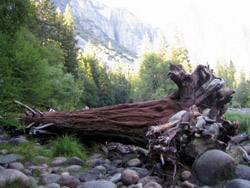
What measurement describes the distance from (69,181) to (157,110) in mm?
3691

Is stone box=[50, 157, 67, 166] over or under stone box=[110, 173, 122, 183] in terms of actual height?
over

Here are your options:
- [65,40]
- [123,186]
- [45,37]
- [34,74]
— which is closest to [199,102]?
[123,186]

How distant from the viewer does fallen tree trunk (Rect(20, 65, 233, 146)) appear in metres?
9.20

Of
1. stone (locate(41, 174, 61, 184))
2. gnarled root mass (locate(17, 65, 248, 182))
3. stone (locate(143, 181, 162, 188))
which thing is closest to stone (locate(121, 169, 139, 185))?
stone (locate(143, 181, 162, 188))

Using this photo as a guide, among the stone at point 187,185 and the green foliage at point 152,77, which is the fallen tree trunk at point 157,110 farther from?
the green foliage at point 152,77

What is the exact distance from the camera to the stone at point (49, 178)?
21.5ft

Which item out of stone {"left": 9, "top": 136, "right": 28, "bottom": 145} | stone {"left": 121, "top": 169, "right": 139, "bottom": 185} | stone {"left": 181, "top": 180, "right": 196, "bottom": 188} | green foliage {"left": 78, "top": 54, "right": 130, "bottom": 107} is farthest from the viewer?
green foliage {"left": 78, "top": 54, "right": 130, "bottom": 107}

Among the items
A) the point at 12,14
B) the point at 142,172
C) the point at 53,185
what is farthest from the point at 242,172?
the point at 12,14

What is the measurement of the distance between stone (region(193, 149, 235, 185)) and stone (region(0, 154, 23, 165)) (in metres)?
3.62

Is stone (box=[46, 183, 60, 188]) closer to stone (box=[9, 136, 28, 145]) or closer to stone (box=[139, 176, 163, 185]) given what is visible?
stone (box=[139, 176, 163, 185])

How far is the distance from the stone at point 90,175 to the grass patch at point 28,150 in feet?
5.28

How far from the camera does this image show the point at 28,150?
9.20 m

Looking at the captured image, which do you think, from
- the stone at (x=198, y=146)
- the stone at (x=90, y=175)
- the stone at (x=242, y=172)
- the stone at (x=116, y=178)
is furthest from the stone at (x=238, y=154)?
the stone at (x=90, y=175)

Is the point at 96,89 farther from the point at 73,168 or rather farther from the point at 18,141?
the point at 73,168
